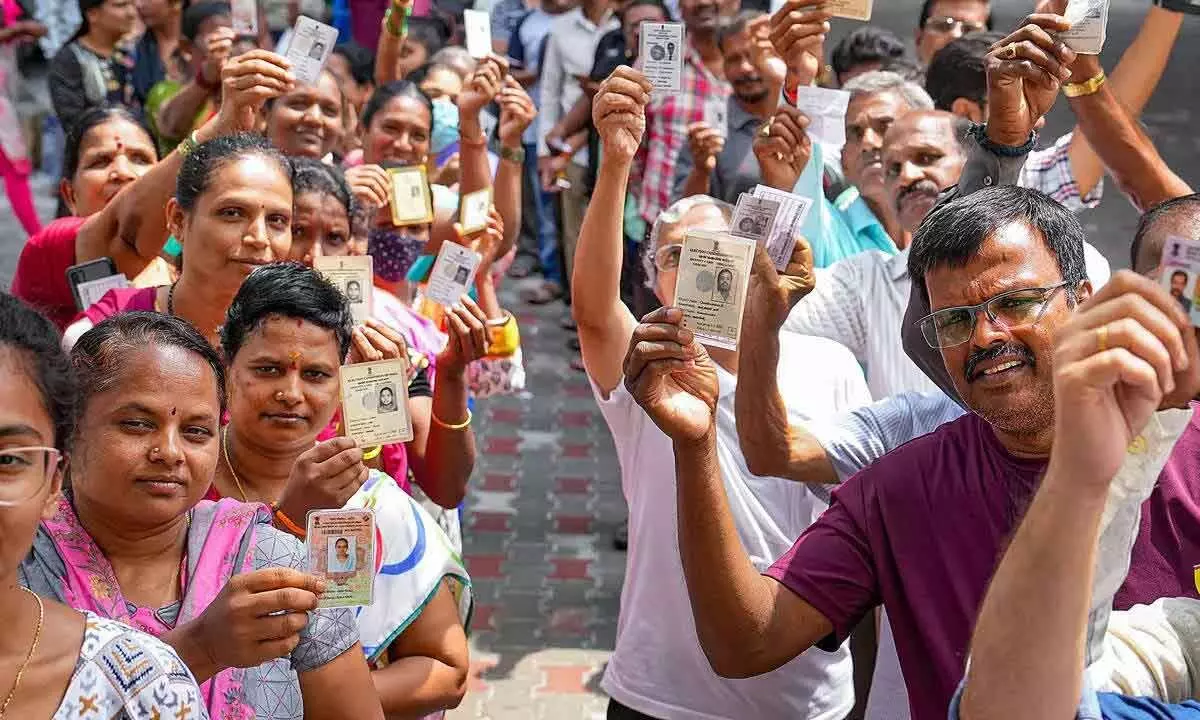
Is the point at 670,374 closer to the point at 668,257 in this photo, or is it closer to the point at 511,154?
the point at 668,257

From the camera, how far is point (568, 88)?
9.25 m

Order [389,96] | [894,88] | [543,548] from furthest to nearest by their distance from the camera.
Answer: [543,548]
[389,96]
[894,88]

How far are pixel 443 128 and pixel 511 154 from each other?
1421 millimetres

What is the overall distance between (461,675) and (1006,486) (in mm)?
1152

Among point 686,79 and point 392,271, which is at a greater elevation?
point 686,79

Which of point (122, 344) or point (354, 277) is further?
point (354, 277)

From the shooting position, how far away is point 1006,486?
2246mm

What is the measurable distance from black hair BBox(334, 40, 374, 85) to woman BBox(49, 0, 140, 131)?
1.15 metres

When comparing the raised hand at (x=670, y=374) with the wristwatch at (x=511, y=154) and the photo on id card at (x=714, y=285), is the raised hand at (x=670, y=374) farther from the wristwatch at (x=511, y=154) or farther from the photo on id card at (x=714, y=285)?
the wristwatch at (x=511, y=154)

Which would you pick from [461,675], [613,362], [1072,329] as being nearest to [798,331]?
[613,362]

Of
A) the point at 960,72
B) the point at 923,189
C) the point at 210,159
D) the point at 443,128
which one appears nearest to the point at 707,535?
the point at 210,159

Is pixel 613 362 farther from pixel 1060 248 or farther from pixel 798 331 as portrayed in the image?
pixel 1060 248

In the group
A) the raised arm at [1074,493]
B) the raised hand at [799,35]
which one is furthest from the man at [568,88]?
the raised arm at [1074,493]

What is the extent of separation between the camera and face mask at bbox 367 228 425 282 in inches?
188
